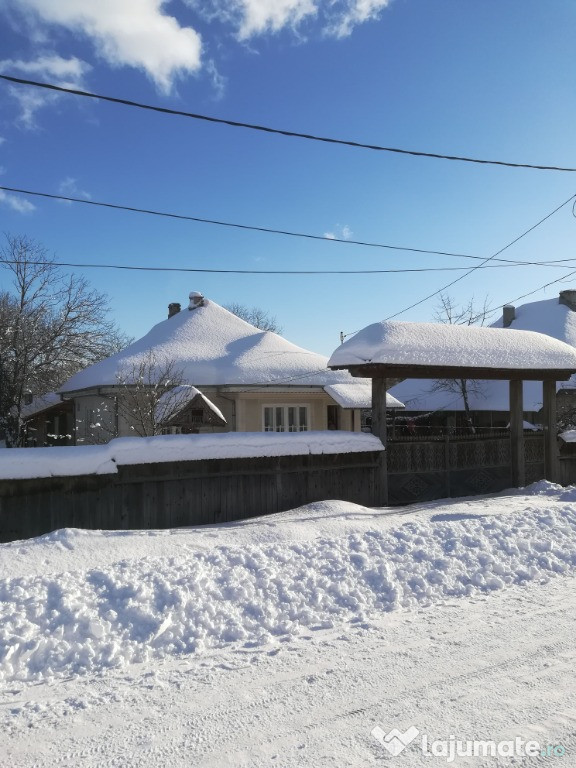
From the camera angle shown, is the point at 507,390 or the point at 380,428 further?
the point at 507,390

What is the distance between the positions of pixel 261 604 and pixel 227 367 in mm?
13869

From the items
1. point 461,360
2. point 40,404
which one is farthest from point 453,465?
point 40,404

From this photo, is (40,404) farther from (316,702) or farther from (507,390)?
(316,702)

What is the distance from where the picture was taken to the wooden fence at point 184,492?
27.6ft

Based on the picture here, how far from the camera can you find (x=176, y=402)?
12.9 m

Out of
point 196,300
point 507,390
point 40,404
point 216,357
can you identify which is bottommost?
point 40,404

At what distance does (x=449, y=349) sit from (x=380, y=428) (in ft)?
7.11

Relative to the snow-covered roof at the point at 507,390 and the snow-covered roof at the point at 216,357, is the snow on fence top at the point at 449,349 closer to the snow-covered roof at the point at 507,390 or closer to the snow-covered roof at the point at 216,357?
the snow-covered roof at the point at 216,357

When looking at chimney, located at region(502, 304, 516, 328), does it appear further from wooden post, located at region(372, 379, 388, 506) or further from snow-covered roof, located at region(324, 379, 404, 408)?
wooden post, located at region(372, 379, 388, 506)

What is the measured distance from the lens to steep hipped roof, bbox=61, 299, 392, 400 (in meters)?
18.6

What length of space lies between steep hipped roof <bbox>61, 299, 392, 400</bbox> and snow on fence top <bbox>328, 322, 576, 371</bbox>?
23.7ft

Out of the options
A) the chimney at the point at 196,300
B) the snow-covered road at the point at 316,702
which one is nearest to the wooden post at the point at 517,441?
the snow-covered road at the point at 316,702

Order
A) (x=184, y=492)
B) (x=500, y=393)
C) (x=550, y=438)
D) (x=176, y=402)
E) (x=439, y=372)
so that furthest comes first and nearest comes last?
(x=500, y=393)
(x=550, y=438)
(x=176, y=402)
(x=439, y=372)
(x=184, y=492)

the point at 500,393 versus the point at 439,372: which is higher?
the point at 439,372
